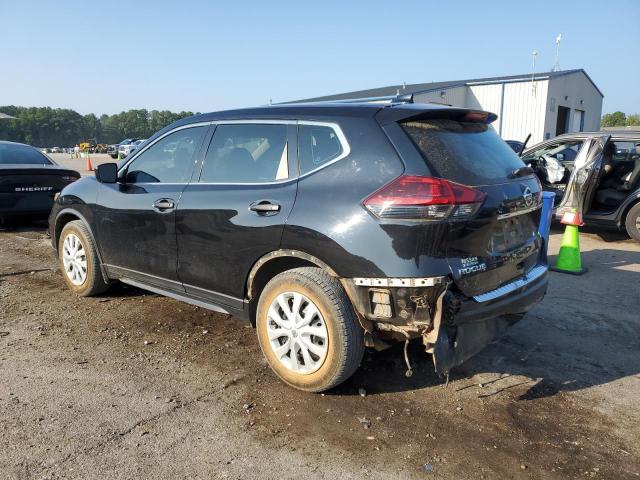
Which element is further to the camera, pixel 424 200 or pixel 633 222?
pixel 633 222

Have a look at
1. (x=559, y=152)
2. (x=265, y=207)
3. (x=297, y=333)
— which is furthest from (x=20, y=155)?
(x=559, y=152)

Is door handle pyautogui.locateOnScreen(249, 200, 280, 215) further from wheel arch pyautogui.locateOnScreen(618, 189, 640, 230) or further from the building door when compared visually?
the building door

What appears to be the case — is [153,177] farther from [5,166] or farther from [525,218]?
[5,166]

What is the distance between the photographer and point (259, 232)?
341 cm

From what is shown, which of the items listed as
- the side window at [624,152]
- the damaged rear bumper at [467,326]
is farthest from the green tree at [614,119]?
the damaged rear bumper at [467,326]

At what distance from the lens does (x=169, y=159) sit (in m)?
4.32

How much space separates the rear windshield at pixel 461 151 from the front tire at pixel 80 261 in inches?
133

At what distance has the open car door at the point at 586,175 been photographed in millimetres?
7875

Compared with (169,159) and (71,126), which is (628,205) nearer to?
(169,159)

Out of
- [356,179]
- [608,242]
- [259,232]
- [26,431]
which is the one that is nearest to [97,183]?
[259,232]

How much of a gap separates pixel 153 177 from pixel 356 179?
2126 mm

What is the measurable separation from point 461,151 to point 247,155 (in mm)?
1507

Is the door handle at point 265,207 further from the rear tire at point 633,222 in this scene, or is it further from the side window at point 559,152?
the rear tire at point 633,222

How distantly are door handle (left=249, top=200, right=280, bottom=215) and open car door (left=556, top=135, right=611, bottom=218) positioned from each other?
6.06 meters
